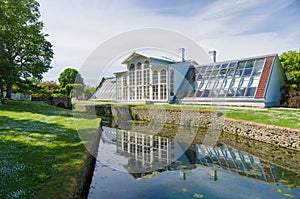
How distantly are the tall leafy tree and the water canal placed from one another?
1255 cm

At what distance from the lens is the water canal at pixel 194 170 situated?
17.1ft

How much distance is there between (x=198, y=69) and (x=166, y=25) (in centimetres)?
1082

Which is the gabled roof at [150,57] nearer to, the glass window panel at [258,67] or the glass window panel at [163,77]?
the glass window panel at [163,77]

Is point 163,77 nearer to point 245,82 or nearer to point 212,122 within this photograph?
point 245,82

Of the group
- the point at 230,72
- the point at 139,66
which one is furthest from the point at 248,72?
the point at 139,66

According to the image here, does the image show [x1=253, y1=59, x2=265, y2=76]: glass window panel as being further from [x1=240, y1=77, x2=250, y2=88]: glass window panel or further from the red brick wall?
[x1=240, y1=77, x2=250, y2=88]: glass window panel

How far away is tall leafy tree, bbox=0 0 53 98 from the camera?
17.3 meters

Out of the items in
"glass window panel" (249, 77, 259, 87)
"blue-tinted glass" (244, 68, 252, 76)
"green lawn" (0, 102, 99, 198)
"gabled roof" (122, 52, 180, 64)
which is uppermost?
"gabled roof" (122, 52, 180, 64)

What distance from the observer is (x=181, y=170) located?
22.3 feet

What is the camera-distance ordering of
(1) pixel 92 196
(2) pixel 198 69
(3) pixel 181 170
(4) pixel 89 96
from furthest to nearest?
(4) pixel 89 96 → (2) pixel 198 69 → (3) pixel 181 170 → (1) pixel 92 196

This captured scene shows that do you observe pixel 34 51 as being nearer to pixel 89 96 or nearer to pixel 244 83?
pixel 89 96

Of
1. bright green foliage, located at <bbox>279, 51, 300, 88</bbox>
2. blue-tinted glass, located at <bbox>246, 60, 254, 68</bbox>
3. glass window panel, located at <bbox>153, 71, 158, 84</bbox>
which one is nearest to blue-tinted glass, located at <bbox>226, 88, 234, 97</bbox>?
blue-tinted glass, located at <bbox>246, 60, 254, 68</bbox>

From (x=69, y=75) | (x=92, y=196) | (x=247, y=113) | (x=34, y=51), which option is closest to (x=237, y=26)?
(x=247, y=113)

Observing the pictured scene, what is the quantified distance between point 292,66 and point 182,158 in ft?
55.6
